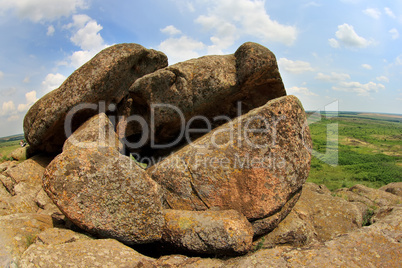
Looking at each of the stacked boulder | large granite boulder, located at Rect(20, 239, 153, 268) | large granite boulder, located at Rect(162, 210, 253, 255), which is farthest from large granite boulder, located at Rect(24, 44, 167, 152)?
large granite boulder, located at Rect(162, 210, 253, 255)

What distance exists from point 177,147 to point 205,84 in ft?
8.77

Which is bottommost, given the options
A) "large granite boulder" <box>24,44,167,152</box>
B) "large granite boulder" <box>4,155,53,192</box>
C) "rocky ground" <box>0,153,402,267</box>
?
"rocky ground" <box>0,153,402,267</box>

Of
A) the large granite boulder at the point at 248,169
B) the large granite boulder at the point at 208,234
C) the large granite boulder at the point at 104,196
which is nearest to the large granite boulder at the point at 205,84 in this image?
the large granite boulder at the point at 248,169

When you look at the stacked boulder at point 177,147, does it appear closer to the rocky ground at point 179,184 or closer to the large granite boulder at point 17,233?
the rocky ground at point 179,184

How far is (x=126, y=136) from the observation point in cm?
1052

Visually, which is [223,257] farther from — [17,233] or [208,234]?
[17,233]

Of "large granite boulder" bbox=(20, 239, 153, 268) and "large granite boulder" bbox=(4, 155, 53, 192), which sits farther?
"large granite boulder" bbox=(4, 155, 53, 192)

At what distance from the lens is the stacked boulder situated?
6.30 m

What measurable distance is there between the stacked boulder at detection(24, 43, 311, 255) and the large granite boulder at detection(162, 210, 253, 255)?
3cm

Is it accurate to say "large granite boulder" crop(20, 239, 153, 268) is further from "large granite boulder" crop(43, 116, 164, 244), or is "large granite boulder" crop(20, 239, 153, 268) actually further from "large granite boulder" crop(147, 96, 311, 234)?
"large granite boulder" crop(147, 96, 311, 234)

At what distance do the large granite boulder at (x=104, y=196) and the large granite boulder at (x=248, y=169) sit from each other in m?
1.45

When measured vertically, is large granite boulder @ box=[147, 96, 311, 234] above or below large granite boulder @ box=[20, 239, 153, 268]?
above

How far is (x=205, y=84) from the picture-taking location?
9047 mm

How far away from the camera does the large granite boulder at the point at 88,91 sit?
9.32 metres
